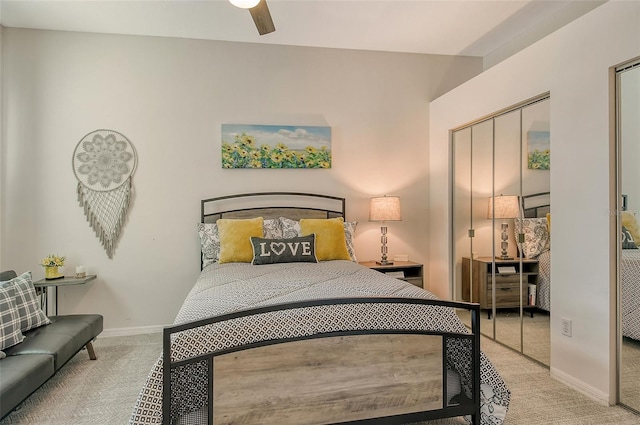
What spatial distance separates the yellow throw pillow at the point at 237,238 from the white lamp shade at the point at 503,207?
215 centimetres

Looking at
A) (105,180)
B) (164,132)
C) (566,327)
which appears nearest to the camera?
(566,327)

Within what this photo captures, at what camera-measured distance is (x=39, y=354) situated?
220cm

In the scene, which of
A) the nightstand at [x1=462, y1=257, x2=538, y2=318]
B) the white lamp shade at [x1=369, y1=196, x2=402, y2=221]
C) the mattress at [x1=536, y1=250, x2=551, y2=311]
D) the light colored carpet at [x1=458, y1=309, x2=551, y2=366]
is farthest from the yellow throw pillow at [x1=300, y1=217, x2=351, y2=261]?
the mattress at [x1=536, y1=250, x2=551, y2=311]

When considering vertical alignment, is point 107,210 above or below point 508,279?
above

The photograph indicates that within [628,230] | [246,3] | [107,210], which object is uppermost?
[246,3]

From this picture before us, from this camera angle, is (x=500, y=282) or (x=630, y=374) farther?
(x=500, y=282)

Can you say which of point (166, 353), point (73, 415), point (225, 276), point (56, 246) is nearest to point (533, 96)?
point (225, 276)

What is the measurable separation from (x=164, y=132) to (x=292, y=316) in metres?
2.81

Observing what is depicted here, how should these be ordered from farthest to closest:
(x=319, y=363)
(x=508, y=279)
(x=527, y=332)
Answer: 1. (x=508, y=279)
2. (x=527, y=332)
3. (x=319, y=363)

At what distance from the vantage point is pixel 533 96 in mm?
2846

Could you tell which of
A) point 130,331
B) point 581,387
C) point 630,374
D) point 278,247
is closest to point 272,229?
point 278,247

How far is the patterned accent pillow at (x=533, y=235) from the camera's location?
2.82 meters

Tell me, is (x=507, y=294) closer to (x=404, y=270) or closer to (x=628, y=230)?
(x=404, y=270)

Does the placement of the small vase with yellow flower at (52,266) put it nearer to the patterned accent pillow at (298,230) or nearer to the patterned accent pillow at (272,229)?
the patterned accent pillow at (272,229)
